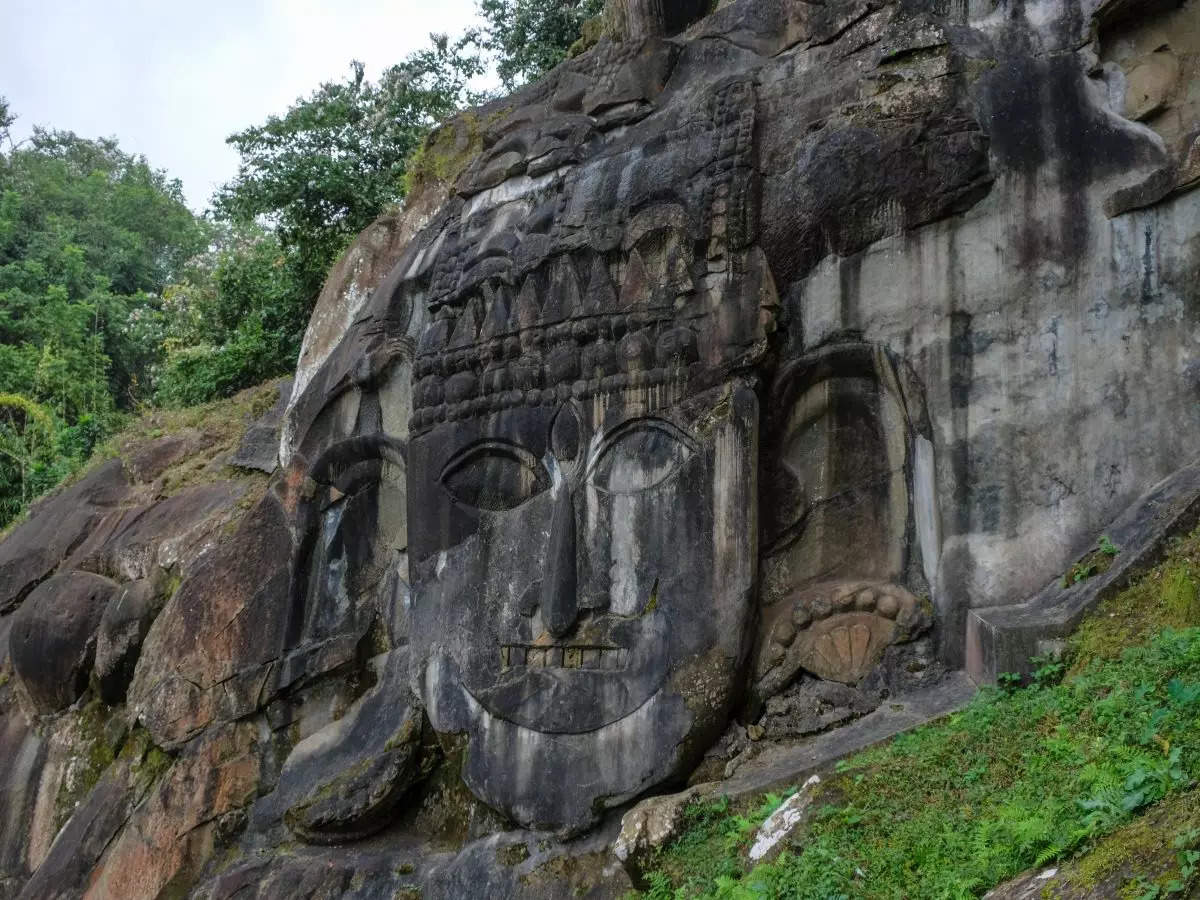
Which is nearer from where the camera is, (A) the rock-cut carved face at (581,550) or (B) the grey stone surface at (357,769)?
(A) the rock-cut carved face at (581,550)

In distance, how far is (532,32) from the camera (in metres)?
15.2

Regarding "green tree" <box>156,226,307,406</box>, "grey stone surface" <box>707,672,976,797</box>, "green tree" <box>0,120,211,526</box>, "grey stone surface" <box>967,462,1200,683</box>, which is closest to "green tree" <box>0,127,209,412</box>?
"green tree" <box>0,120,211,526</box>

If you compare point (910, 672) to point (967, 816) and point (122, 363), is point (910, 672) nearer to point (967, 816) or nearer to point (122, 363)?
point (967, 816)

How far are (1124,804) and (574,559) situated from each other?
131 inches

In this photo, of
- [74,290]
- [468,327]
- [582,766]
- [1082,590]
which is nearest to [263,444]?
[468,327]

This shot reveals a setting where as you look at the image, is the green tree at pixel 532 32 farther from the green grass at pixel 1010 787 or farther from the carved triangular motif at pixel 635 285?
the green grass at pixel 1010 787

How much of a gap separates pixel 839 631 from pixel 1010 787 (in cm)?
184

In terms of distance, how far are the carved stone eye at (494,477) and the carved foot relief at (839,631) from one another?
59.7 inches

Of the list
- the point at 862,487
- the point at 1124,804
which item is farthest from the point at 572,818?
the point at 1124,804

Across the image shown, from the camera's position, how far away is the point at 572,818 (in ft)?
20.6

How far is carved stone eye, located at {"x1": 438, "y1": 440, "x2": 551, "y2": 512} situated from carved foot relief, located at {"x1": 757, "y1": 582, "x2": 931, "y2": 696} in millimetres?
1517

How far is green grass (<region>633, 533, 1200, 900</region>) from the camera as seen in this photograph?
13.4 ft

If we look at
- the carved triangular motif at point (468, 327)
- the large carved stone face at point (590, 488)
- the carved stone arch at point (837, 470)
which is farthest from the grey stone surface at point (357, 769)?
the carved stone arch at point (837, 470)

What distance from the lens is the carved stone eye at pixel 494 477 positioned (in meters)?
7.17
